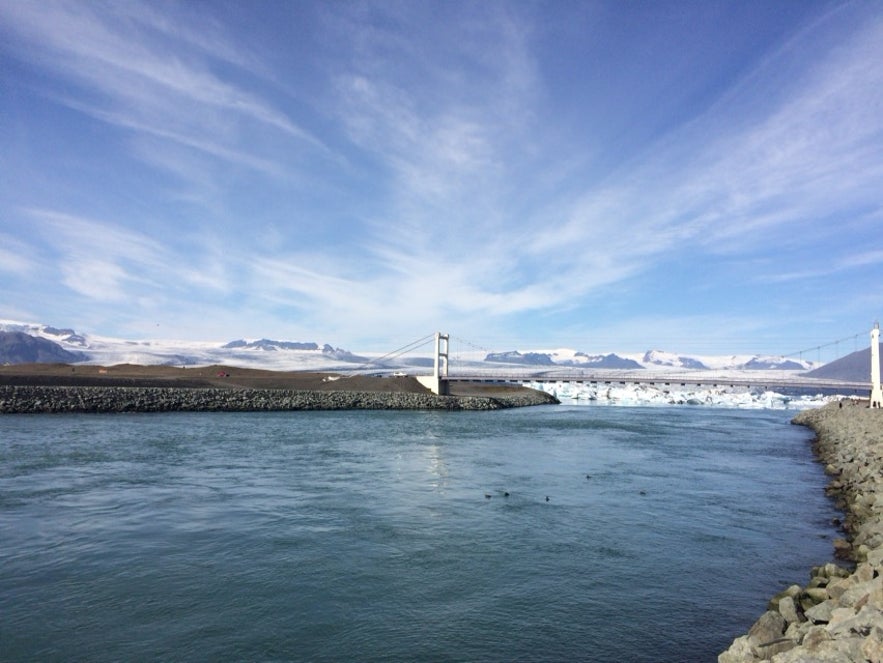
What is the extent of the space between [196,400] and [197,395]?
2.90 ft

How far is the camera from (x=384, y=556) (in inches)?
379

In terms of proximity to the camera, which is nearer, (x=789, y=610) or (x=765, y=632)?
(x=765, y=632)

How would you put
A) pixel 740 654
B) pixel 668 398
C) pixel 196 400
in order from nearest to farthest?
pixel 740 654 → pixel 196 400 → pixel 668 398

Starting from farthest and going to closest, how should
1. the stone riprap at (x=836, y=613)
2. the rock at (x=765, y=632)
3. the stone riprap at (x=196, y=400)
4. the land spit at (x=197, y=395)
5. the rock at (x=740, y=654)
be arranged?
the land spit at (x=197, y=395) < the stone riprap at (x=196, y=400) < the rock at (x=765, y=632) < the rock at (x=740, y=654) < the stone riprap at (x=836, y=613)

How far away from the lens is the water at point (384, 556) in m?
6.70

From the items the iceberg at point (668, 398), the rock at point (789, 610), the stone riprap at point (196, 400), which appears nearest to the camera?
the rock at point (789, 610)

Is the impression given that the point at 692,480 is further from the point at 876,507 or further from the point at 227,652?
the point at 227,652

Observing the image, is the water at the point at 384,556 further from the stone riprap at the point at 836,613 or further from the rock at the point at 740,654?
the rock at the point at 740,654

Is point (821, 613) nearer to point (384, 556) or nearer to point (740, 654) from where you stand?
point (740, 654)

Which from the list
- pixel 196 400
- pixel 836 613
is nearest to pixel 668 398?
pixel 196 400

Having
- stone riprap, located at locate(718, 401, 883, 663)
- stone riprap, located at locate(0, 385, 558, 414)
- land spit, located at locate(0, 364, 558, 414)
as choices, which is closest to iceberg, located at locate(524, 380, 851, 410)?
land spit, located at locate(0, 364, 558, 414)

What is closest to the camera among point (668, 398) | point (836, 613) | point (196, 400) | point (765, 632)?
point (836, 613)

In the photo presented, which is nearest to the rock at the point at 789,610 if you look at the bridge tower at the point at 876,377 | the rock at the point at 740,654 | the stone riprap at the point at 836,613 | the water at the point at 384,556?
the stone riprap at the point at 836,613

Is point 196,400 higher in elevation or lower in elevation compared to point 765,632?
higher
